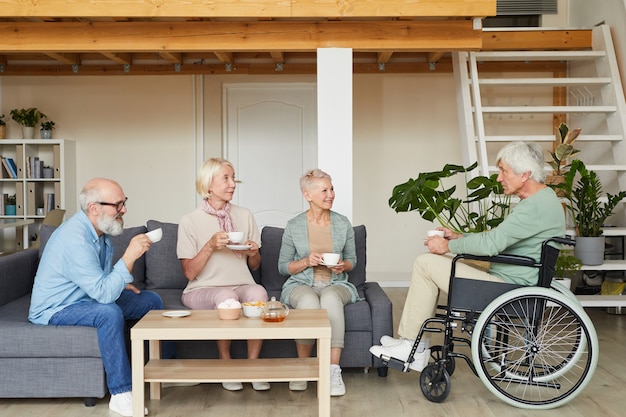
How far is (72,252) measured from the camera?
11.2 ft

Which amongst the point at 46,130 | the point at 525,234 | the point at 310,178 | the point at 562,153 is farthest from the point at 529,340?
the point at 46,130

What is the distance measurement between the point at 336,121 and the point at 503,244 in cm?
182

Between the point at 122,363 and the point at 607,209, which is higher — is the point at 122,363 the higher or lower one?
the lower one

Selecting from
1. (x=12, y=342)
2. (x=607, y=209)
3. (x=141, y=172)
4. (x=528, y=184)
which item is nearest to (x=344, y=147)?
(x=528, y=184)

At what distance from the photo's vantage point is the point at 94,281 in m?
3.40

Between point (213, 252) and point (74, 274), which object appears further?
point (213, 252)

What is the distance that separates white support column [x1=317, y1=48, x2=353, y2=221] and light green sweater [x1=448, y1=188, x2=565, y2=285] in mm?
1463

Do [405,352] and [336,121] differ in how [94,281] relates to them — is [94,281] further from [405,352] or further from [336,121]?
[336,121]

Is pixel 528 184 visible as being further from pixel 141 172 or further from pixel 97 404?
pixel 141 172

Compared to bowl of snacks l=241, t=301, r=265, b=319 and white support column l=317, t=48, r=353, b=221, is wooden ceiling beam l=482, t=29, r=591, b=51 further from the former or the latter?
bowl of snacks l=241, t=301, r=265, b=319

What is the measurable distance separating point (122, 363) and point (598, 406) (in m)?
2.20

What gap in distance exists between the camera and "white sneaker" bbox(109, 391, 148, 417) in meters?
3.42

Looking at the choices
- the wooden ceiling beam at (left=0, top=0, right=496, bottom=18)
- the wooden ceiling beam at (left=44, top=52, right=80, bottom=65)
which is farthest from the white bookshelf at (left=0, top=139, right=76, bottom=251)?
the wooden ceiling beam at (left=0, top=0, right=496, bottom=18)

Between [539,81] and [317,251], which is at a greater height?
[539,81]
